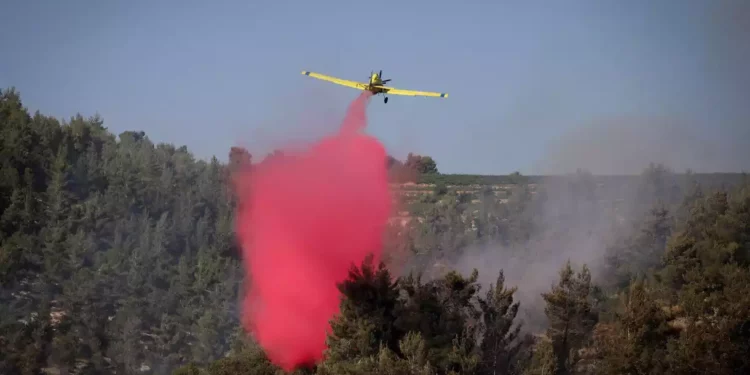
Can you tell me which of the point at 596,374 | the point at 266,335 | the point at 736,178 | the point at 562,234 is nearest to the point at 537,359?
the point at 596,374

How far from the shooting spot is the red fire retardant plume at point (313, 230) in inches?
2490

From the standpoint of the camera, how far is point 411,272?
66.5 metres

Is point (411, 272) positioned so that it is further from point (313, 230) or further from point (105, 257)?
point (105, 257)

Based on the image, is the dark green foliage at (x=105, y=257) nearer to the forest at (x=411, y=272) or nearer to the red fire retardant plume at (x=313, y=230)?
the forest at (x=411, y=272)

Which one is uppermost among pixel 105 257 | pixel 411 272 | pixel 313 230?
pixel 313 230

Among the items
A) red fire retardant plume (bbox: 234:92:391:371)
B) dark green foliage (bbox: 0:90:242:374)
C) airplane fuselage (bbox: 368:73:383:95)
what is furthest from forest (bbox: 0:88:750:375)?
airplane fuselage (bbox: 368:73:383:95)

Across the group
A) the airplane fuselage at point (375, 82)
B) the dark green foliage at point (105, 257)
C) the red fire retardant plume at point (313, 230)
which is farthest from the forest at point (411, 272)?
the airplane fuselage at point (375, 82)

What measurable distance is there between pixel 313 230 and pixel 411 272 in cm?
847

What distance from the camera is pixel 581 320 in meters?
63.4

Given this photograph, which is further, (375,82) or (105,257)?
(105,257)

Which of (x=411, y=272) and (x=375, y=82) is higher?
(x=375, y=82)

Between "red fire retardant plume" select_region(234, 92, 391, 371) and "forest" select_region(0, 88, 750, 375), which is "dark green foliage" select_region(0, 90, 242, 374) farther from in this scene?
"red fire retardant plume" select_region(234, 92, 391, 371)

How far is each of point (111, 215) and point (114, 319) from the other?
29.6 meters

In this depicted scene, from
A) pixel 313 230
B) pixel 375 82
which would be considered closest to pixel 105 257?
pixel 313 230
